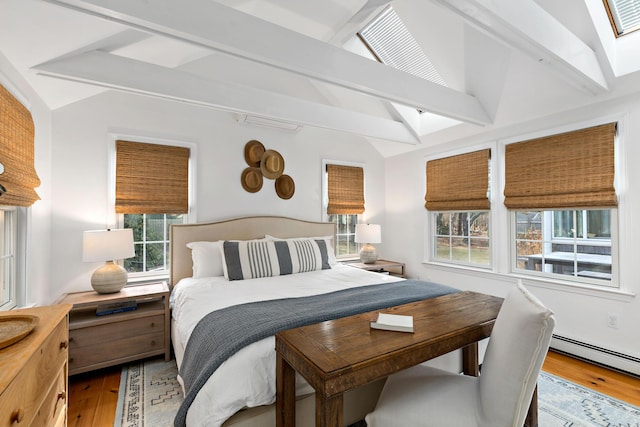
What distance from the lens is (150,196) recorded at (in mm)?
3027

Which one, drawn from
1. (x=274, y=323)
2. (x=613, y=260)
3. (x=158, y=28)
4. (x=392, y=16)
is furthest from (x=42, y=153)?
(x=613, y=260)

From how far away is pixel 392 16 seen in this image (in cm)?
304

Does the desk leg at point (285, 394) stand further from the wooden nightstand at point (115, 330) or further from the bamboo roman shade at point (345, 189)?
the bamboo roman shade at point (345, 189)

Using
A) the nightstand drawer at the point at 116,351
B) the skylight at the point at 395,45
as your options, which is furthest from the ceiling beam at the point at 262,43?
the nightstand drawer at the point at 116,351

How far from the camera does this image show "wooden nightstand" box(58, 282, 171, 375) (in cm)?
229

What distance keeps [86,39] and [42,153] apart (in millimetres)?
1099

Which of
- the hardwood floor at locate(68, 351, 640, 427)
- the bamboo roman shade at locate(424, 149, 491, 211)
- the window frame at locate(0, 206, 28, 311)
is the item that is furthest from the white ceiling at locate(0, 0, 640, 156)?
the hardwood floor at locate(68, 351, 640, 427)

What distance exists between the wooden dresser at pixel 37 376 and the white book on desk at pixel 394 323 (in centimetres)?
129

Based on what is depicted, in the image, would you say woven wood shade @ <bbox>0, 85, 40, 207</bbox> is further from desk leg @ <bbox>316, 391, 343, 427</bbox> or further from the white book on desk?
the white book on desk

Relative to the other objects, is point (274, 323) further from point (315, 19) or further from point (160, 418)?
point (315, 19)

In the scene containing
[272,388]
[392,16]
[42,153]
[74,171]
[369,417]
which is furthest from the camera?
[392,16]

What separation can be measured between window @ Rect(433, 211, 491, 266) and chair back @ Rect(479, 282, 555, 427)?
2.55 meters

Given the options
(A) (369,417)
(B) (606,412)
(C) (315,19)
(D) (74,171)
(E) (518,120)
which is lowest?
(B) (606,412)

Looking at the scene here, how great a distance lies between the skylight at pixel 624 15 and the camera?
2.21 m
